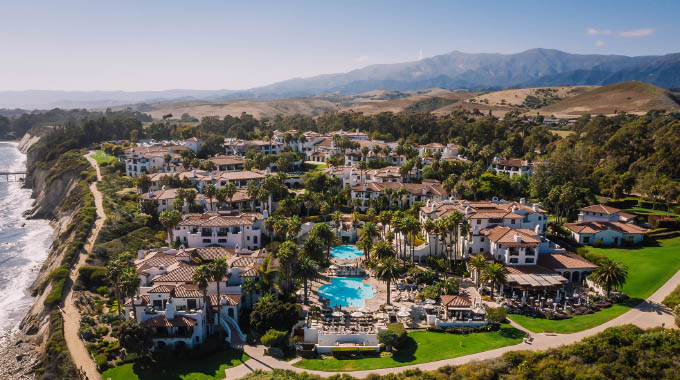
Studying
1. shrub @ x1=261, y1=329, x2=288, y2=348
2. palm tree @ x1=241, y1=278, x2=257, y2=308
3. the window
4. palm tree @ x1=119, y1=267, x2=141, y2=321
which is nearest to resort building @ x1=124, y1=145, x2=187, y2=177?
palm tree @ x1=241, y1=278, x2=257, y2=308

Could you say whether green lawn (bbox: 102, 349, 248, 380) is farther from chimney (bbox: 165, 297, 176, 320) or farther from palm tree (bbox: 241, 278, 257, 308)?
palm tree (bbox: 241, 278, 257, 308)

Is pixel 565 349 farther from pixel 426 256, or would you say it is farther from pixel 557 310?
pixel 426 256

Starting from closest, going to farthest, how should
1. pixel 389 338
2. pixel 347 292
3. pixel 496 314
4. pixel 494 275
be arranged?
pixel 389 338, pixel 496 314, pixel 494 275, pixel 347 292

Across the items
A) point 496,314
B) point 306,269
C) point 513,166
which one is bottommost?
point 496,314

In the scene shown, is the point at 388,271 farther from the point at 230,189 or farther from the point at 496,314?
the point at 230,189

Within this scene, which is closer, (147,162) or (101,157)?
(147,162)

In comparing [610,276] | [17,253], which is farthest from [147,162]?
[610,276]
